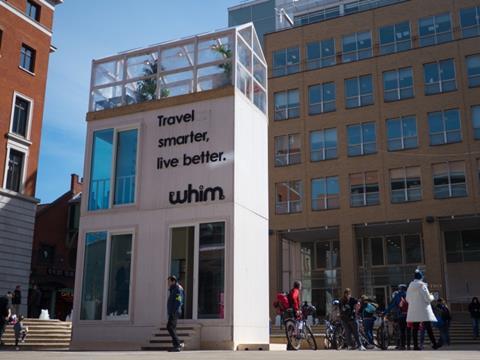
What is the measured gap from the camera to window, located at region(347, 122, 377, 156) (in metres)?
42.1

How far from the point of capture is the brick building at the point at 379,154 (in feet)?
131

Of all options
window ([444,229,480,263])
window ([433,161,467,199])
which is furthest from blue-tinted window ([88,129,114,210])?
window ([444,229,480,263])

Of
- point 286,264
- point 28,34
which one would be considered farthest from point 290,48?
point 28,34

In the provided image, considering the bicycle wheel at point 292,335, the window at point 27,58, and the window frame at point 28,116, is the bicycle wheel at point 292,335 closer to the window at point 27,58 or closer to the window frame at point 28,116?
the window frame at point 28,116

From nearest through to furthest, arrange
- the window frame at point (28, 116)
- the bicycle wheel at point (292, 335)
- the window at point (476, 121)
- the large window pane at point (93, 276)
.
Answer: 1. the bicycle wheel at point (292, 335)
2. the large window pane at point (93, 276)
3. the window frame at point (28, 116)
4. the window at point (476, 121)

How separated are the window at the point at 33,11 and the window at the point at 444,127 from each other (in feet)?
87.2

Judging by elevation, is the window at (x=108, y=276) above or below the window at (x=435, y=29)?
below

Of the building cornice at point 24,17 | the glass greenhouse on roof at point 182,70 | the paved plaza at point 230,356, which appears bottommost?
the paved plaza at point 230,356

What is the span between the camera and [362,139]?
42.5 m

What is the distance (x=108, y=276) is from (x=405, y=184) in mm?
26876

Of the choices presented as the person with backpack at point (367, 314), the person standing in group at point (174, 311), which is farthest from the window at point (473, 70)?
the person standing in group at point (174, 311)

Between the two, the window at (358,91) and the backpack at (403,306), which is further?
the window at (358,91)

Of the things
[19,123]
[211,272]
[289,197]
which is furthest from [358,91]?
[211,272]

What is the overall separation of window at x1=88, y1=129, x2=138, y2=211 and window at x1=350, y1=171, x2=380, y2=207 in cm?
2489
